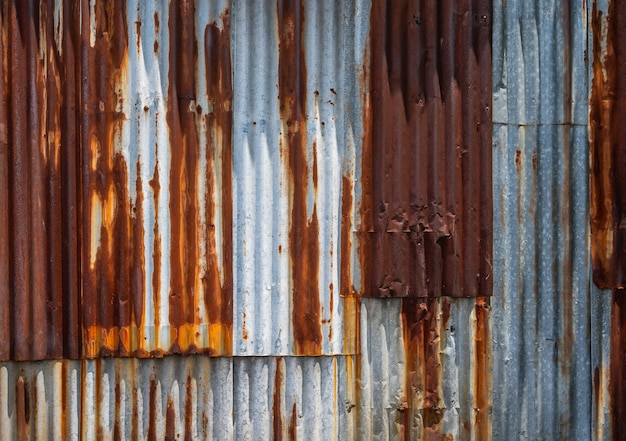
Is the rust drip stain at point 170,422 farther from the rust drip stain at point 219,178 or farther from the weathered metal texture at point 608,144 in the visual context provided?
the weathered metal texture at point 608,144

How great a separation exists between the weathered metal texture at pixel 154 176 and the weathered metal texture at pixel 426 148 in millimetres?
825

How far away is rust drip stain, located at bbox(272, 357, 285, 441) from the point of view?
11.9ft

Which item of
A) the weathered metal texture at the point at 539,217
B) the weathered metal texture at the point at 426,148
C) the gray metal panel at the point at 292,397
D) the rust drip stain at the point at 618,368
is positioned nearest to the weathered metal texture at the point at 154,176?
the gray metal panel at the point at 292,397

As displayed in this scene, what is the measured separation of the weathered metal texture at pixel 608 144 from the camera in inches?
144

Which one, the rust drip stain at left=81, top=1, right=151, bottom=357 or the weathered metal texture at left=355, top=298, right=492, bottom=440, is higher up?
the rust drip stain at left=81, top=1, right=151, bottom=357

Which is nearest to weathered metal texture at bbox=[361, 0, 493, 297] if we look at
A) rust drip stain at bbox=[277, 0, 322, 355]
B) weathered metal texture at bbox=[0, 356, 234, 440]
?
rust drip stain at bbox=[277, 0, 322, 355]

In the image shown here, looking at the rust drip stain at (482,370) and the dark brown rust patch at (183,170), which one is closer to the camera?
the dark brown rust patch at (183,170)

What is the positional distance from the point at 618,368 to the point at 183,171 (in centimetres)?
271

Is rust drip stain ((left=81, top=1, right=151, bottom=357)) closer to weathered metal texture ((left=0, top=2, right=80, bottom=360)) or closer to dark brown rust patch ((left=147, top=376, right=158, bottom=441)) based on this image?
weathered metal texture ((left=0, top=2, right=80, bottom=360))

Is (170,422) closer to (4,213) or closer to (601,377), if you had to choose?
(4,213)

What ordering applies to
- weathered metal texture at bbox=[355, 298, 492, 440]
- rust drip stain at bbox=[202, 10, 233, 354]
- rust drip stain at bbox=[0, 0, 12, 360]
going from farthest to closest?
weathered metal texture at bbox=[355, 298, 492, 440]
rust drip stain at bbox=[202, 10, 233, 354]
rust drip stain at bbox=[0, 0, 12, 360]

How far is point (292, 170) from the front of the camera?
3596 millimetres

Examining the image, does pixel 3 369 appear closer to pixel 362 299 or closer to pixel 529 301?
pixel 362 299

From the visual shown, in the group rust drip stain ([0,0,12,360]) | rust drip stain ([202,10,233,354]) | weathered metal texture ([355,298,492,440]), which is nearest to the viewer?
rust drip stain ([0,0,12,360])
